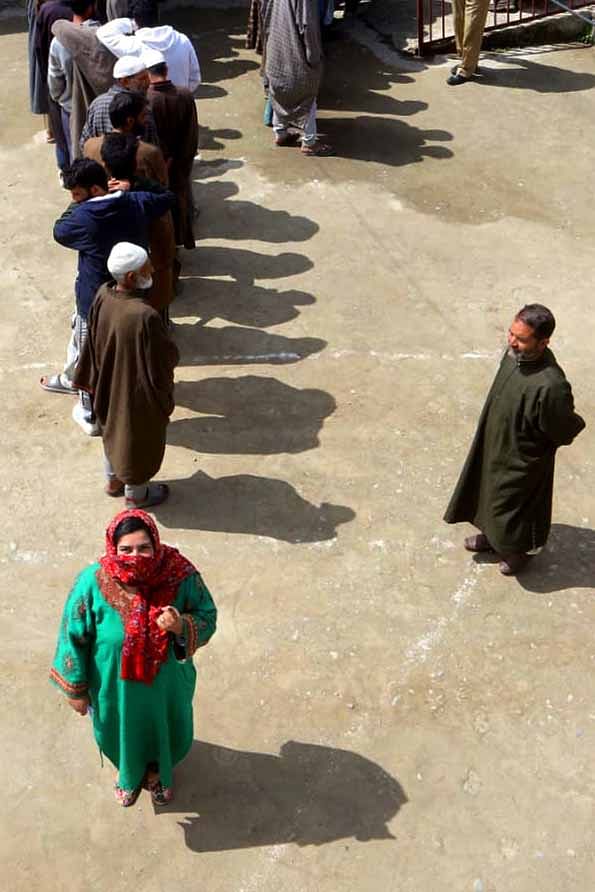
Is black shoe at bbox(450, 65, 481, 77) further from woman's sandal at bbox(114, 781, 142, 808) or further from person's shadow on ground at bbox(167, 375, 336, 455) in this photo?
woman's sandal at bbox(114, 781, 142, 808)

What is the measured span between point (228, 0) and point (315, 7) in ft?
13.2

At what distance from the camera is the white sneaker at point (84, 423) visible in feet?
21.5

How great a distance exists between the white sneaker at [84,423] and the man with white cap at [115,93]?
65.2 inches

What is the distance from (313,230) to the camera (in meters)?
8.56

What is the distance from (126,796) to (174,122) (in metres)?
4.57

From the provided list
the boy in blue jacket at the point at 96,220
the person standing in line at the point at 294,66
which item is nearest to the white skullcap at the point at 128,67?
the boy in blue jacket at the point at 96,220

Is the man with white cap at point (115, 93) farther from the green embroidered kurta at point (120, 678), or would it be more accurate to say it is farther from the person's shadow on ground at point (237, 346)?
the green embroidered kurta at point (120, 678)

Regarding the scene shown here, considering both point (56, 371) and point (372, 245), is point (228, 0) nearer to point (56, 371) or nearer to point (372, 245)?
point (372, 245)

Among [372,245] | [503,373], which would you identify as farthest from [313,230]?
[503,373]

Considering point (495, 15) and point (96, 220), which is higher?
point (495, 15)

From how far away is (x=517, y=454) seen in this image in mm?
5285

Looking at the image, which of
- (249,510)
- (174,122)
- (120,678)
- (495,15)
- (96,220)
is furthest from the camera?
(495,15)

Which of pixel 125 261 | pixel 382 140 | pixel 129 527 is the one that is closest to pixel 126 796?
pixel 129 527

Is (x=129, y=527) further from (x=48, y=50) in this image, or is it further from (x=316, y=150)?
(x=316, y=150)
